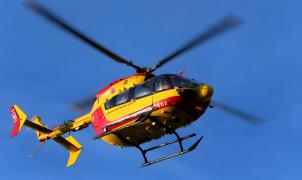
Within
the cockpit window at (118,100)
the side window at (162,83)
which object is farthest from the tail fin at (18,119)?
the side window at (162,83)

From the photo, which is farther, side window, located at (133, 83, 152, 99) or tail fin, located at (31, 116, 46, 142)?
tail fin, located at (31, 116, 46, 142)

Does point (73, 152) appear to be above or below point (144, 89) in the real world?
below

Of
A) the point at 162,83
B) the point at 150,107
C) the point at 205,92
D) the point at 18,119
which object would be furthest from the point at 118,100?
the point at 18,119

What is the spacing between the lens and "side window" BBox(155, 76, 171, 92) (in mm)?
25078

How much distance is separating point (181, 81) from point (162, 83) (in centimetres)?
89

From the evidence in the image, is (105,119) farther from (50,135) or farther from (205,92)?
(50,135)

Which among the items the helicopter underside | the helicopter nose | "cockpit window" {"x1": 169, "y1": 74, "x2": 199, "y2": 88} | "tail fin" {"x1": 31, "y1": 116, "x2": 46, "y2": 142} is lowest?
the helicopter underside

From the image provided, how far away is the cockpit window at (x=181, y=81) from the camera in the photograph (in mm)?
25031

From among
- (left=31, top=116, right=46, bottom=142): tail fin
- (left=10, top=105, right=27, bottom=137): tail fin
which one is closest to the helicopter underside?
(left=31, top=116, right=46, bottom=142): tail fin

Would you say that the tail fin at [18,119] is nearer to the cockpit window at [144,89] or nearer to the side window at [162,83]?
the cockpit window at [144,89]

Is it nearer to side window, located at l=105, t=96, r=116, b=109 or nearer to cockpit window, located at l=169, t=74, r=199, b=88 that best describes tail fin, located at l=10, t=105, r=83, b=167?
side window, located at l=105, t=96, r=116, b=109

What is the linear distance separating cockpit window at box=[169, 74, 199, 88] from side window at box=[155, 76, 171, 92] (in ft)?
0.79

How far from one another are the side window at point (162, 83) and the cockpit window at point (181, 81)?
0.24m

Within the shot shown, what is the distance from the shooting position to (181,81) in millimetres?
25203
